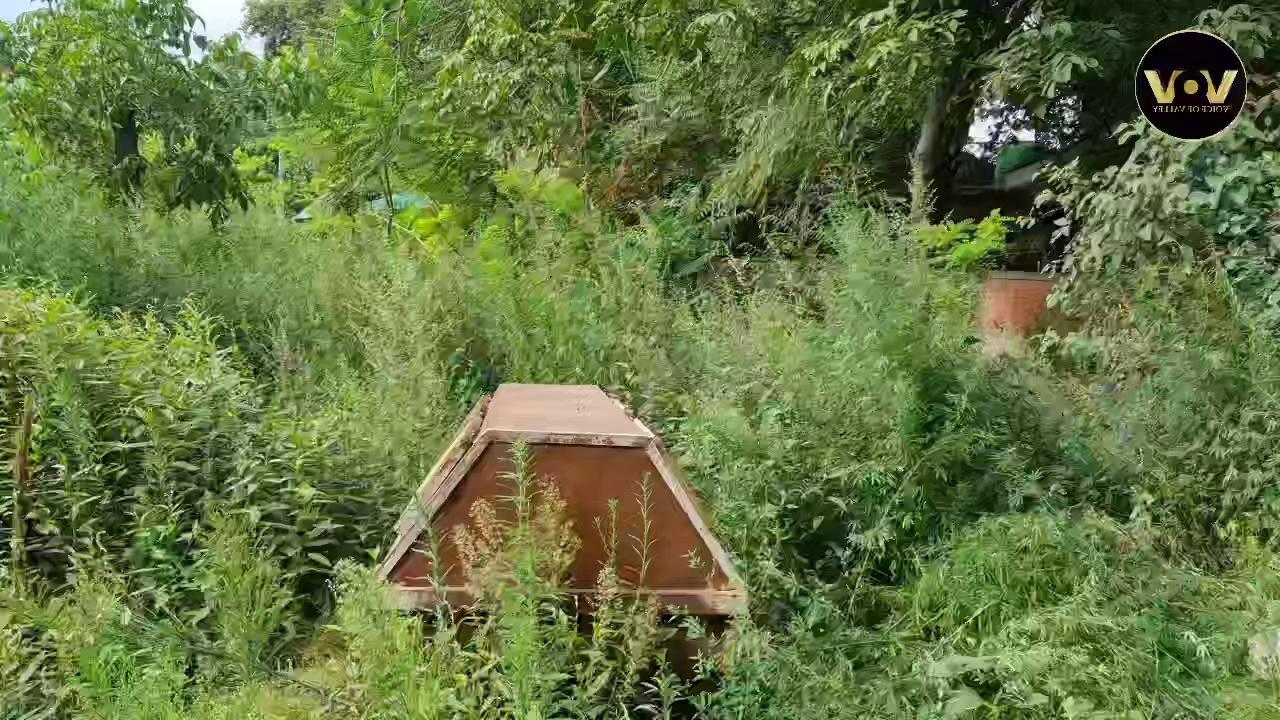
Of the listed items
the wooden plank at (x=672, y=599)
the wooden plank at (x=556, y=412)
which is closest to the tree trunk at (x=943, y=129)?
the wooden plank at (x=556, y=412)

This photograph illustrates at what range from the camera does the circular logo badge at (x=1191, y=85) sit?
5.55m

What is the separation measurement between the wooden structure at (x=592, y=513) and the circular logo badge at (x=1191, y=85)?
144 inches

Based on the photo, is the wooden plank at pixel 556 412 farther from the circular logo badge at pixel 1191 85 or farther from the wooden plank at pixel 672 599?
the circular logo badge at pixel 1191 85

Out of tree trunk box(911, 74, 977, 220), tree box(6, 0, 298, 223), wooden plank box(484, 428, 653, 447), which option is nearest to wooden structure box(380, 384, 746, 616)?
wooden plank box(484, 428, 653, 447)

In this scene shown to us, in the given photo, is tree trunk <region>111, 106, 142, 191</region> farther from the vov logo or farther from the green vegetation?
the vov logo

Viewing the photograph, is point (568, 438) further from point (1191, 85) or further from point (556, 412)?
point (1191, 85)

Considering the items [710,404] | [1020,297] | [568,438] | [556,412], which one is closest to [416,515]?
[568,438]

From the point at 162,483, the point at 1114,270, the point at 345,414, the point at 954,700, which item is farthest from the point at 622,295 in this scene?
the point at 954,700

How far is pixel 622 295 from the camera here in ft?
23.2

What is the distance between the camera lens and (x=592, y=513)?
3.65m

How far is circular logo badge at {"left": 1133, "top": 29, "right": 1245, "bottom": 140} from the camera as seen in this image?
5.55m

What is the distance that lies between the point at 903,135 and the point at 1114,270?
4204 millimetres

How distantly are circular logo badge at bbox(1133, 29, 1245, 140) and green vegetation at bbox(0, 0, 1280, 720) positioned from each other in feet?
0.43

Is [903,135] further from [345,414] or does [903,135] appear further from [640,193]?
[345,414]
